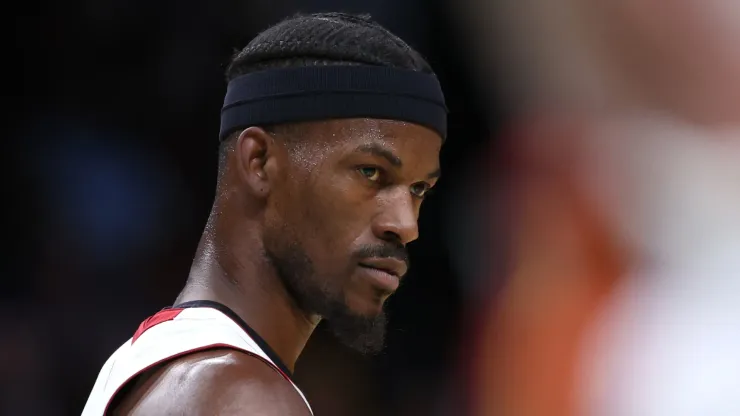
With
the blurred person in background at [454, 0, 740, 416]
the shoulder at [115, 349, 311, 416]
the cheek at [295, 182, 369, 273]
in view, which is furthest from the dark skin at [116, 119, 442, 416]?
the blurred person in background at [454, 0, 740, 416]

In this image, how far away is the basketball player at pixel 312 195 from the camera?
67.7 inches

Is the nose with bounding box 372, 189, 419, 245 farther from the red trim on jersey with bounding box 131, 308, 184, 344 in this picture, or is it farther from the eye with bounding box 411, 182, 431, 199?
the red trim on jersey with bounding box 131, 308, 184, 344

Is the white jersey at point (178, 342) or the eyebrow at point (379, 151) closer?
the white jersey at point (178, 342)

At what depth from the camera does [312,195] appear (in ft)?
5.64

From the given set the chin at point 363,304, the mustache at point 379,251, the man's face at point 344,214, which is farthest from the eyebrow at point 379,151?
the chin at point 363,304

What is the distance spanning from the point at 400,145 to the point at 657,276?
1.47m

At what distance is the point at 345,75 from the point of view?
5.83 ft

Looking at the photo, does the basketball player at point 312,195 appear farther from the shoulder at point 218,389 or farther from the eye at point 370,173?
the shoulder at point 218,389

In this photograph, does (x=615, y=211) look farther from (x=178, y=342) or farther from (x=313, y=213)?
(x=178, y=342)

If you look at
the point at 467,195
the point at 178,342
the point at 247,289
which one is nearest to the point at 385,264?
the point at 247,289

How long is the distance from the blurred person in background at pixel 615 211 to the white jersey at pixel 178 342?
1507mm

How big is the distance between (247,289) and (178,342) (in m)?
0.25

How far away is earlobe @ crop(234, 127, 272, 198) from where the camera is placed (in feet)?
5.79

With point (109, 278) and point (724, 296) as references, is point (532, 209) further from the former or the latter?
point (109, 278)
